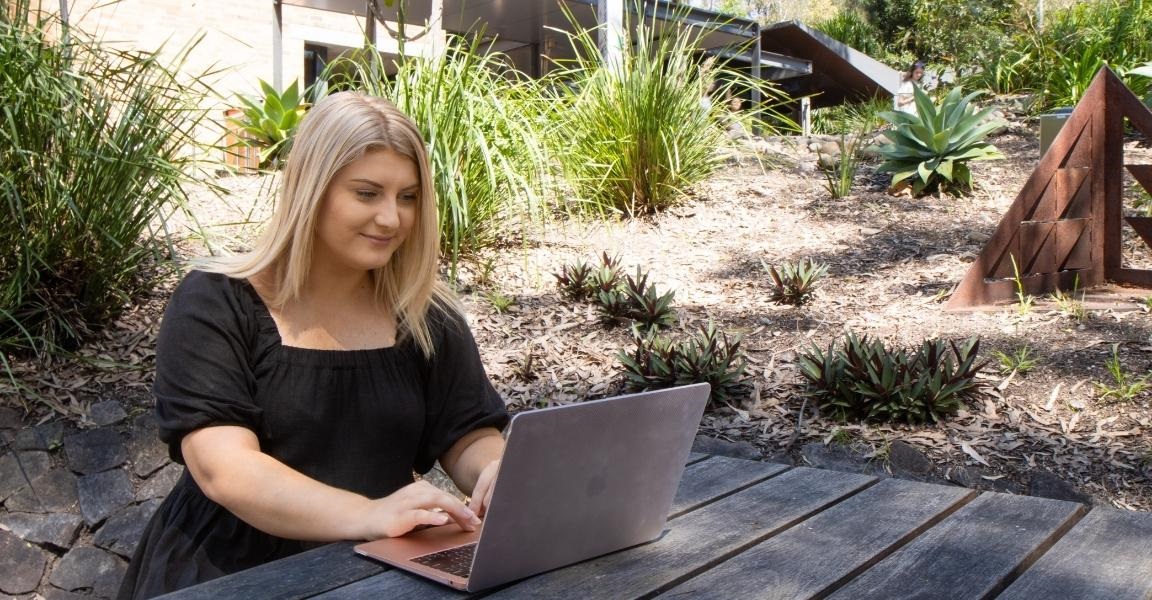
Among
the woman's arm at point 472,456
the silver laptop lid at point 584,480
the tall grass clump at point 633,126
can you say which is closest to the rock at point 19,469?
the woman's arm at point 472,456

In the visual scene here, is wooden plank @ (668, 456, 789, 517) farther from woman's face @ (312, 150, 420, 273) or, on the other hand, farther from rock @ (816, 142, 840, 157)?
rock @ (816, 142, 840, 157)

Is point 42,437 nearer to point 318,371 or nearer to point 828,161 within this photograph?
point 318,371

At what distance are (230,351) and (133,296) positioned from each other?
2.76 metres

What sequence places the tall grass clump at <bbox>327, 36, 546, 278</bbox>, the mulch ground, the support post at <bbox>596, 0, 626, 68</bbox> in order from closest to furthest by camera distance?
the mulch ground
the tall grass clump at <bbox>327, 36, 546, 278</bbox>
the support post at <bbox>596, 0, 626, 68</bbox>

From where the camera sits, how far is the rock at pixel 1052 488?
122 inches

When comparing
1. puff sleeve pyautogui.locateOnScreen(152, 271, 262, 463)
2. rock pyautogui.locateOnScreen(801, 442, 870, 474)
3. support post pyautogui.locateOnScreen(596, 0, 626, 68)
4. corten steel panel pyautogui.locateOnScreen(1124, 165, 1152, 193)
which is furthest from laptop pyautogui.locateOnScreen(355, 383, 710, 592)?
support post pyautogui.locateOnScreen(596, 0, 626, 68)

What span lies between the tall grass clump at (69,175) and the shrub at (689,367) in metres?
1.85

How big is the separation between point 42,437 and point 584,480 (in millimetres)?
2854

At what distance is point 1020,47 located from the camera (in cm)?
1093

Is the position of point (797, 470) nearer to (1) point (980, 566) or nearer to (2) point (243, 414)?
(1) point (980, 566)

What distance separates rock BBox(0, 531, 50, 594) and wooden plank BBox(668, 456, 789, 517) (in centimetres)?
245

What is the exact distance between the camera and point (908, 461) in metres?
3.30

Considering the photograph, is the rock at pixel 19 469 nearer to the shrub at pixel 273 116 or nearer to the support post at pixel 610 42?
the support post at pixel 610 42

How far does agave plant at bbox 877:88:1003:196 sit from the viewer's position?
23.1 feet
